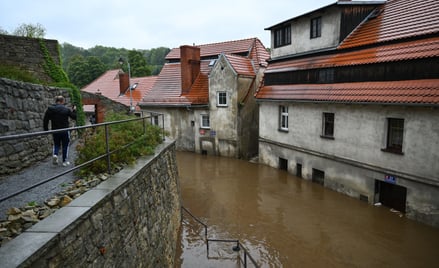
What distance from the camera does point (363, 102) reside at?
12156 mm

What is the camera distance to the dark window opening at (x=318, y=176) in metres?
15.3

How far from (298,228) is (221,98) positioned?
13319mm

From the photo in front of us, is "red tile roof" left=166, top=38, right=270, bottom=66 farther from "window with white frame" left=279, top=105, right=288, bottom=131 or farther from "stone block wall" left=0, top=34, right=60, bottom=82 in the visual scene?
"stone block wall" left=0, top=34, right=60, bottom=82

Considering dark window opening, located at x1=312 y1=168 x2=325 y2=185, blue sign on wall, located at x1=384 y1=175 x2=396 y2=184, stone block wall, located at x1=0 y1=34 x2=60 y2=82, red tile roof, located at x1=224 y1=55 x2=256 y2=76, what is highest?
red tile roof, located at x1=224 y1=55 x2=256 y2=76

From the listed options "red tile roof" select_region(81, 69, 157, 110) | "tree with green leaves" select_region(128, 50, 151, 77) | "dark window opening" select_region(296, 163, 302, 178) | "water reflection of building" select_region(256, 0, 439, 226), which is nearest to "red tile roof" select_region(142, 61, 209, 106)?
"red tile roof" select_region(81, 69, 157, 110)

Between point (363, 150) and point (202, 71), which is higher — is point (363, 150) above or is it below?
below

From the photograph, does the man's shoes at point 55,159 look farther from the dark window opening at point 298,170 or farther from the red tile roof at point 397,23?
the red tile roof at point 397,23

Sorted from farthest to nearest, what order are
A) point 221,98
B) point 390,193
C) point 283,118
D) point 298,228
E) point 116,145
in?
point 221,98
point 283,118
point 390,193
point 298,228
point 116,145

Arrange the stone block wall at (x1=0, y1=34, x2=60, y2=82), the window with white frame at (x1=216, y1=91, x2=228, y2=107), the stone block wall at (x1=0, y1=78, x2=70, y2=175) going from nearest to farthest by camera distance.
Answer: the stone block wall at (x1=0, y1=78, x2=70, y2=175) → the stone block wall at (x1=0, y1=34, x2=60, y2=82) → the window with white frame at (x1=216, y1=91, x2=228, y2=107)

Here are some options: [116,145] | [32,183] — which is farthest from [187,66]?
[32,183]

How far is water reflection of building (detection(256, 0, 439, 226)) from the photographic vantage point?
10.5 metres

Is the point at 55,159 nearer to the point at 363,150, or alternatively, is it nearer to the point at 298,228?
the point at 298,228

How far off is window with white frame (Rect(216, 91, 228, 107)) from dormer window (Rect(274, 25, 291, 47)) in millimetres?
5286

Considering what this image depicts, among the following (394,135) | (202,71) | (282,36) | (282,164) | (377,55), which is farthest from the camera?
(202,71)
